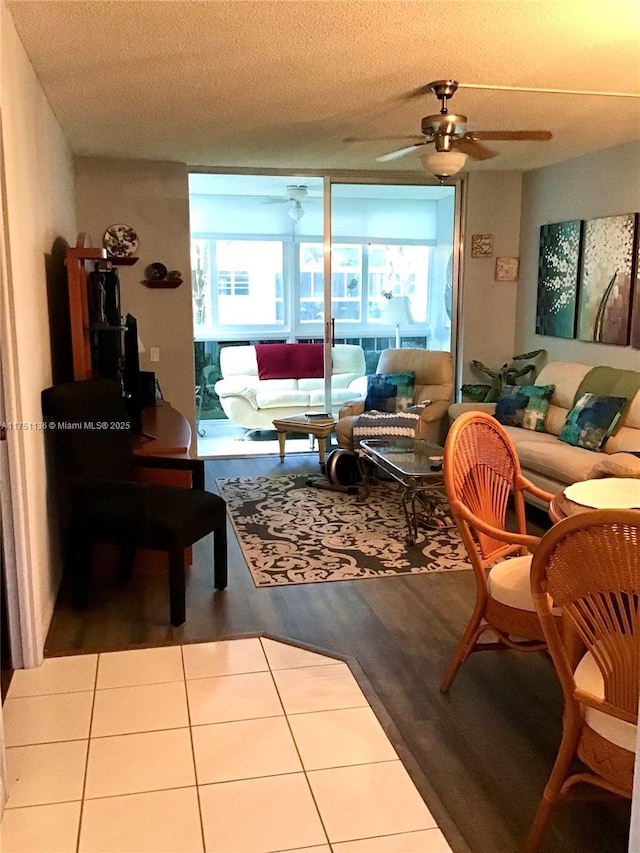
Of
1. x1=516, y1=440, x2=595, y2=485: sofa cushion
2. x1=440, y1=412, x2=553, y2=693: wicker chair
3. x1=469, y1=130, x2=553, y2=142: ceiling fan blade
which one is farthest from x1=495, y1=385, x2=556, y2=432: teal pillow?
x1=440, y1=412, x2=553, y2=693: wicker chair

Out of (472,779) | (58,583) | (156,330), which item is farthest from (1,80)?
(156,330)

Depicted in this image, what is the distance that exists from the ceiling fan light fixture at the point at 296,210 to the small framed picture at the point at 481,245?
209 centimetres

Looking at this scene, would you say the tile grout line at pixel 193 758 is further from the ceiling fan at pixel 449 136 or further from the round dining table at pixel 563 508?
the ceiling fan at pixel 449 136

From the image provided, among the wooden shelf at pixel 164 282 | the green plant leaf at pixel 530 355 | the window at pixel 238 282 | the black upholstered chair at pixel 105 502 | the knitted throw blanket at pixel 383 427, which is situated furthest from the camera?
the window at pixel 238 282

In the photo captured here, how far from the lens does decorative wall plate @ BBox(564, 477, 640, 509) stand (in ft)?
7.48

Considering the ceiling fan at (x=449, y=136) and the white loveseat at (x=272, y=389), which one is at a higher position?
the ceiling fan at (x=449, y=136)

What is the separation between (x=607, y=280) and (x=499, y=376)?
143 centimetres

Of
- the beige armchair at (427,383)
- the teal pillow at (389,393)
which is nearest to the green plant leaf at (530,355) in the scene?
the beige armchair at (427,383)

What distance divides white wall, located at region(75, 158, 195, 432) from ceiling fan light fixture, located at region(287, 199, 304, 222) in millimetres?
1996

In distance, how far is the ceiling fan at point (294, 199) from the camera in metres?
7.30

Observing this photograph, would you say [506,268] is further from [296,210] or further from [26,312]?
[26,312]

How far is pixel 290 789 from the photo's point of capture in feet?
7.06

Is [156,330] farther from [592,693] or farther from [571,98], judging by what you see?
[592,693]

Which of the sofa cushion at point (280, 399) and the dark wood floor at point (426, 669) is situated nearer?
the dark wood floor at point (426, 669)
